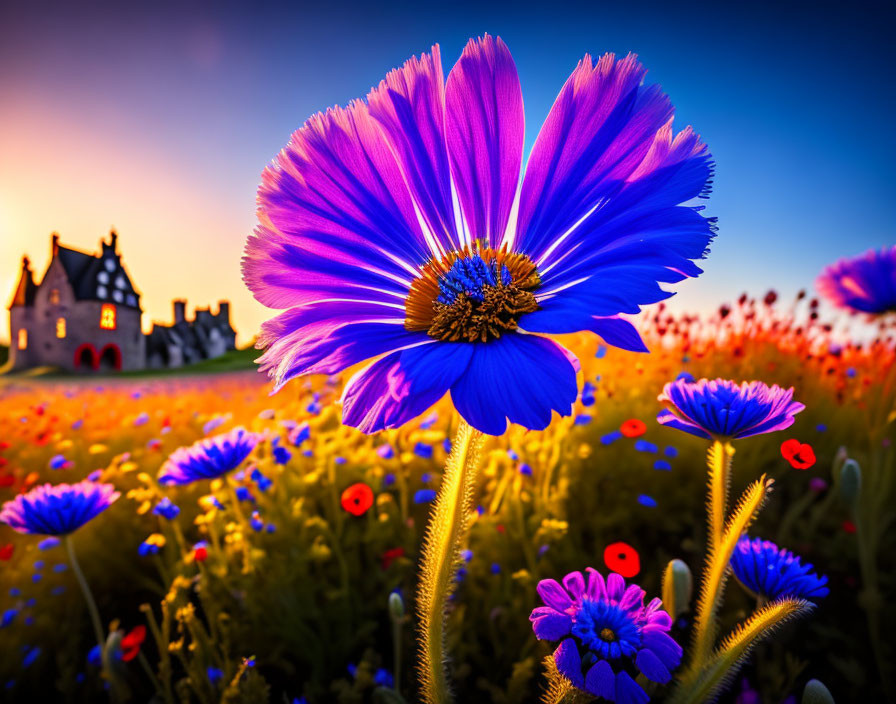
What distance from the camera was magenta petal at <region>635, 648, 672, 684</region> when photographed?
32cm

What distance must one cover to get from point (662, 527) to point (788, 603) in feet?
2.65

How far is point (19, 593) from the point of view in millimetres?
1095

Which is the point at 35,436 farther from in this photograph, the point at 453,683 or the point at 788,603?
the point at 788,603

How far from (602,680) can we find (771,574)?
0.24 metres

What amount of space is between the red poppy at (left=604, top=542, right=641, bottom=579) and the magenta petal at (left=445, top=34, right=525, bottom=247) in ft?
1.25

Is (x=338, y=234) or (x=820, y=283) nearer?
(x=338, y=234)

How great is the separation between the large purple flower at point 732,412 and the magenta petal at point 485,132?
9.7 inches

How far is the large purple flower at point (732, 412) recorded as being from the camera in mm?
370

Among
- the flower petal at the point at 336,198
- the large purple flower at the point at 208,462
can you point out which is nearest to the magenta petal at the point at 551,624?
the flower petal at the point at 336,198

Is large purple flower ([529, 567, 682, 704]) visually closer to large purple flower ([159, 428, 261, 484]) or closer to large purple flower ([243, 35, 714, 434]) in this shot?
large purple flower ([243, 35, 714, 434])

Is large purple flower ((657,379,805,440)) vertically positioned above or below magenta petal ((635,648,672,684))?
above

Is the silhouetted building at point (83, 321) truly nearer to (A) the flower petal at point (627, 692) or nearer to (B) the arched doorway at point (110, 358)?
(B) the arched doorway at point (110, 358)

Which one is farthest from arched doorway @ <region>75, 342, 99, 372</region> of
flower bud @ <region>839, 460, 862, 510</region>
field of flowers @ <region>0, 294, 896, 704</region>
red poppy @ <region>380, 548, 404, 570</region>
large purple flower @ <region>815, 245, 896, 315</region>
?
large purple flower @ <region>815, 245, 896, 315</region>

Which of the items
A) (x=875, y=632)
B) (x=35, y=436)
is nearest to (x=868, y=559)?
(x=875, y=632)
